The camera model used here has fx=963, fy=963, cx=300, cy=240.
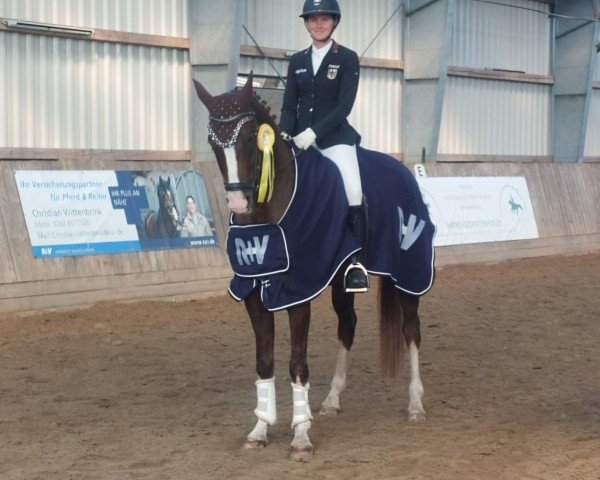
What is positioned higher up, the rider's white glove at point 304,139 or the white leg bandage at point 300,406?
the rider's white glove at point 304,139

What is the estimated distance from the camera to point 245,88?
16.0 ft

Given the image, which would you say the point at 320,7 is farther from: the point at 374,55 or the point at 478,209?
the point at 374,55

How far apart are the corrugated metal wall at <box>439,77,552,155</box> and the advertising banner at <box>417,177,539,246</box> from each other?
6.75 feet

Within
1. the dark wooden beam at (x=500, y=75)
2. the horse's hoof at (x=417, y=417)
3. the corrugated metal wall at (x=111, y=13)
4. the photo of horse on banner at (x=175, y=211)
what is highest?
the corrugated metal wall at (x=111, y=13)

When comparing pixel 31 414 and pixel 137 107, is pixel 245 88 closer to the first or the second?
pixel 31 414

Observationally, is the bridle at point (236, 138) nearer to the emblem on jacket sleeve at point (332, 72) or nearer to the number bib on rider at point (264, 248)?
the number bib on rider at point (264, 248)

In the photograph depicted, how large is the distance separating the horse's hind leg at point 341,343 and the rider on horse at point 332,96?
531 millimetres

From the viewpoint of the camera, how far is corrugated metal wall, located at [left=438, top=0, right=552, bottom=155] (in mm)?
17047

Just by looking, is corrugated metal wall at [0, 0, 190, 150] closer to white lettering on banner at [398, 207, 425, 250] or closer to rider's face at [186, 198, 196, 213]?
rider's face at [186, 198, 196, 213]

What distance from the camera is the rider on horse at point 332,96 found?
5.56 m

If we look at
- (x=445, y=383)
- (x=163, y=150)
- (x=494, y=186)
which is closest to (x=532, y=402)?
(x=445, y=383)

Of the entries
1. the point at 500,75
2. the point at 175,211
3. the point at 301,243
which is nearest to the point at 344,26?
the point at 500,75

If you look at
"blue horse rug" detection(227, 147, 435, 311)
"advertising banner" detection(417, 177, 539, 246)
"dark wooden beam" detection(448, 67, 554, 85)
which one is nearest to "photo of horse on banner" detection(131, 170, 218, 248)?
"advertising banner" detection(417, 177, 539, 246)

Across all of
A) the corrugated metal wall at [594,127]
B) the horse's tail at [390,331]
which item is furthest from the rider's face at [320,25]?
the corrugated metal wall at [594,127]
